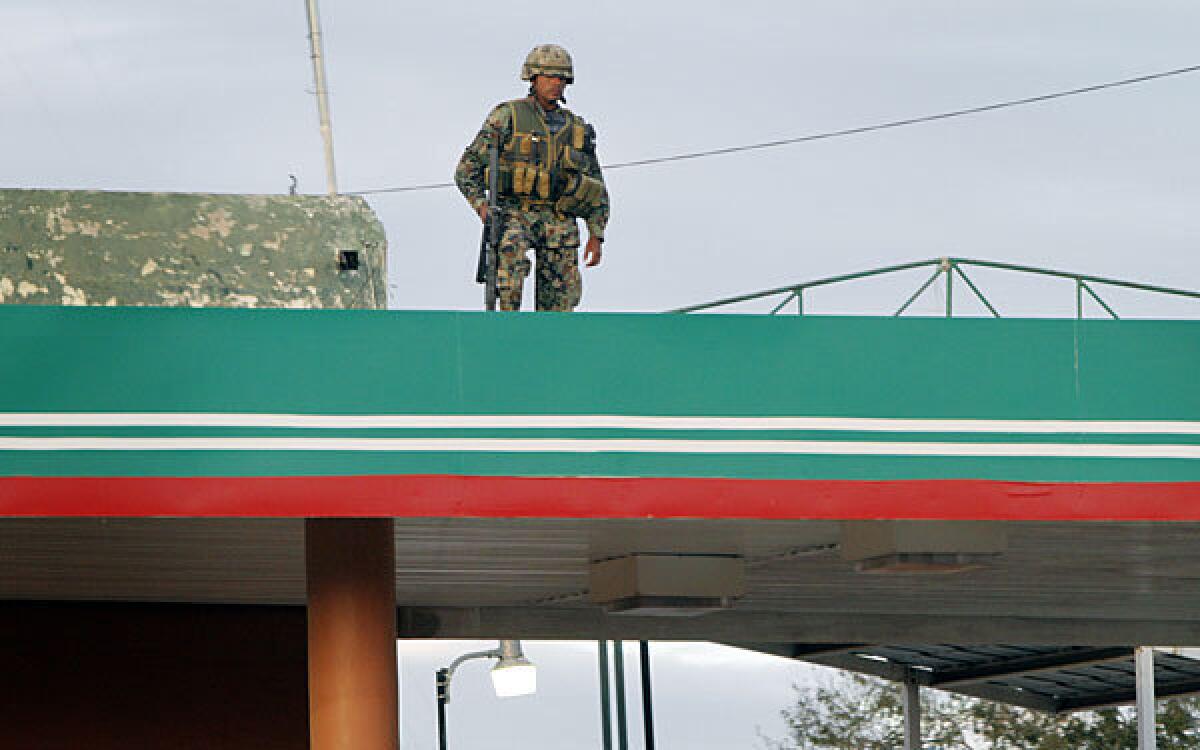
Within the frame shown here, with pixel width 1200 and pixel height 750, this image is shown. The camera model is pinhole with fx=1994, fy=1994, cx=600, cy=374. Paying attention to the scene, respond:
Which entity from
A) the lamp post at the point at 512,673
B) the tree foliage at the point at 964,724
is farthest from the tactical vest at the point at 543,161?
the tree foliage at the point at 964,724

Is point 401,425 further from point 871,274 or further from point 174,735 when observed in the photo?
point 174,735

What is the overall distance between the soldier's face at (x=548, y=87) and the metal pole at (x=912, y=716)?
12.7 meters

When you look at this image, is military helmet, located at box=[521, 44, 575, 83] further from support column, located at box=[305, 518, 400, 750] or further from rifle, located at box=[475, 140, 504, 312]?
support column, located at box=[305, 518, 400, 750]

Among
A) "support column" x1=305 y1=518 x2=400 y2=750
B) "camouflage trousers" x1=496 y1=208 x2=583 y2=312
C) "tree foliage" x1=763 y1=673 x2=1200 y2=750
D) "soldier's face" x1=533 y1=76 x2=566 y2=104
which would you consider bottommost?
"tree foliage" x1=763 y1=673 x2=1200 y2=750

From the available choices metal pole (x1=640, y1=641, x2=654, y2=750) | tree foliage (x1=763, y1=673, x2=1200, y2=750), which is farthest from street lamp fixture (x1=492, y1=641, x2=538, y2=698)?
tree foliage (x1=763, y1=673, x2=1200, y2=750)

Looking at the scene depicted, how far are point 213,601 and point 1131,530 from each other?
6.36 metres

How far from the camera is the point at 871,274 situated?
10203mm

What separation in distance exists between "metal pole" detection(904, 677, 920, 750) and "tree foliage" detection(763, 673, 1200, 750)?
1731cm

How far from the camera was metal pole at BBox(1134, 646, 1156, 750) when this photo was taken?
21422 mm

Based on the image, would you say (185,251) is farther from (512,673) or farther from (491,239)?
(512,673)

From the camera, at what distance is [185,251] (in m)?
10.1

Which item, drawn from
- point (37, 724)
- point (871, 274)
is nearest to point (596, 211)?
point (871, 274)

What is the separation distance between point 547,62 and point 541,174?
2.05 feet

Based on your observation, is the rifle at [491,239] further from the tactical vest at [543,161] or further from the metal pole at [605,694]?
the metal pole at [605,694]
